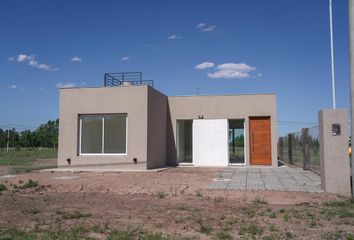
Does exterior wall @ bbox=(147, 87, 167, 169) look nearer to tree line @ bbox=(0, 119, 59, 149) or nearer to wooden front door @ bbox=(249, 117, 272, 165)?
wooden front door @ bbox=(249, 117, 272, 165)

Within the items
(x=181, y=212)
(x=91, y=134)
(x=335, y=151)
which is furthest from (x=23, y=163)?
(x=335, y=151)

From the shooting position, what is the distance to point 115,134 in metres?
19.2

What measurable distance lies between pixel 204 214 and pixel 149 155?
11.4 m

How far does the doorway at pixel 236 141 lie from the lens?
882 inches

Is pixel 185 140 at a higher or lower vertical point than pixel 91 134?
lower

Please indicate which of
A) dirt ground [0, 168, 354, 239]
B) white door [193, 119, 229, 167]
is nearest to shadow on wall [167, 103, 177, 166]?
white door [193, 119, 229, 167]

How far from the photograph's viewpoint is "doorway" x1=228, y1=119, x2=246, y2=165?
22.4 m

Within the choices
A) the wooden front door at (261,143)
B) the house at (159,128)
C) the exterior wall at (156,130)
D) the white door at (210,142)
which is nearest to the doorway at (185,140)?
the house at (159,128)

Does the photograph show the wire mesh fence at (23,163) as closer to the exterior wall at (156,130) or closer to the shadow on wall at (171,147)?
the exterior wall at (156,130)

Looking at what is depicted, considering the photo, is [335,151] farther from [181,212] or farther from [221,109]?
[221,109]

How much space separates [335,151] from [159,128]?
38.5 ft

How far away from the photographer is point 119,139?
19109 mm

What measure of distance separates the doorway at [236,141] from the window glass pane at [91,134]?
7.71 m

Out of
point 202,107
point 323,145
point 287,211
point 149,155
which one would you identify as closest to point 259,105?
point 202,107
